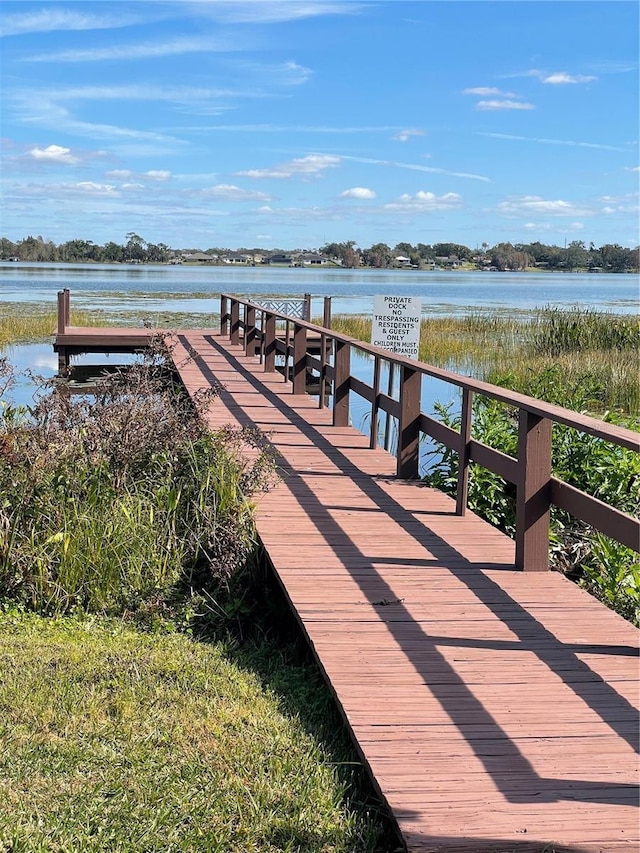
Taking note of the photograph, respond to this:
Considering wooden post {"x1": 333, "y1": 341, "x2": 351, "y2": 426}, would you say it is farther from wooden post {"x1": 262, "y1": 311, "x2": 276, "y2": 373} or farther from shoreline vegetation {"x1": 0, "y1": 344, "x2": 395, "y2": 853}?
wooden post {"x1": 262, "y1": 311, "x2": 276, "y2": 373}

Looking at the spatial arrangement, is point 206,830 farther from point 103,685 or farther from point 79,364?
point 79,364

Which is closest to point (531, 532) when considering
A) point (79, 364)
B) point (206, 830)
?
point (206, 830)

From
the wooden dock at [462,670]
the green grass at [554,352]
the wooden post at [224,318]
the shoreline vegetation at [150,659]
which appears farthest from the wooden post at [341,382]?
the wooden post at [224,318]

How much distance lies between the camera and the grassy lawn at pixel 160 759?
2.98 metres

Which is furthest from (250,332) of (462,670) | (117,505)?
(462,670)

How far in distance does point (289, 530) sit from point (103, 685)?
197cm

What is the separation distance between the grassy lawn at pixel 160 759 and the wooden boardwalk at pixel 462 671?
222 mm

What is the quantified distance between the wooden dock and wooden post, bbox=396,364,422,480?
636 mm

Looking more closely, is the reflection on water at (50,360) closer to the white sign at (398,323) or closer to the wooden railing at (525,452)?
the white sign at (398,323)

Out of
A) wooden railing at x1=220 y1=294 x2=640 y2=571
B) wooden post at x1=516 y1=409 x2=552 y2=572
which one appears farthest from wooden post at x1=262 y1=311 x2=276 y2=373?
wooden post at x1=516 y1=409 x2=552 y2=572

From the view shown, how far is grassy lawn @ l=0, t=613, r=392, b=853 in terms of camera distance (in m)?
2.98

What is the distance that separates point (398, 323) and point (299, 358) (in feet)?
4.48

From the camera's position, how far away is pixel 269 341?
1450 centimetres

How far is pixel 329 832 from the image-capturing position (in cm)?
302
